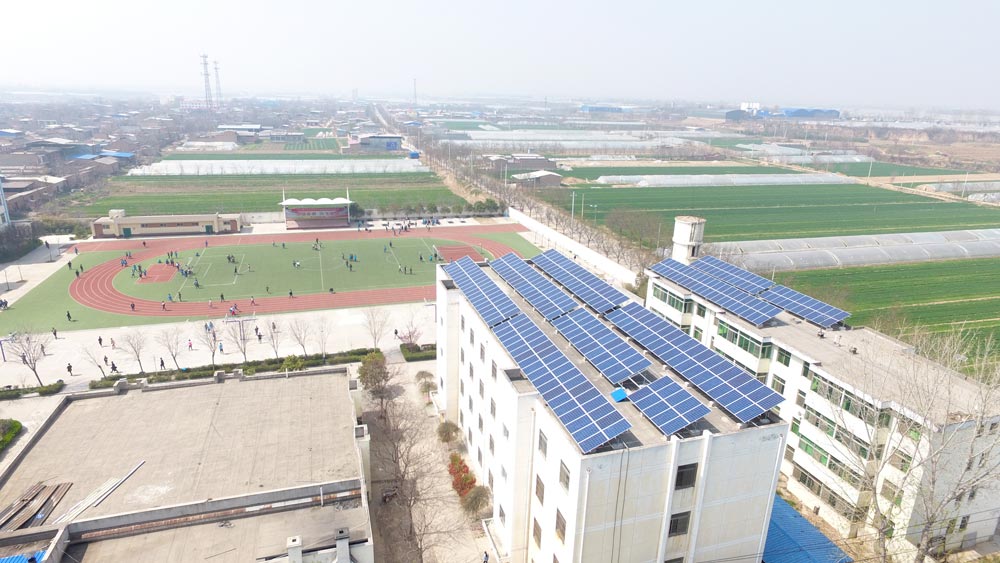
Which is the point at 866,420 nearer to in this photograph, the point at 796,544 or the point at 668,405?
the point at 796,544

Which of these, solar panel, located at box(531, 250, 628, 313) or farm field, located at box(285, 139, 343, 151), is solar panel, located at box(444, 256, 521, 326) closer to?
solar panel, located at box(531, 250, 628, 313)

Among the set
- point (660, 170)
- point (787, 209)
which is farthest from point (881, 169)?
point (787, 209)

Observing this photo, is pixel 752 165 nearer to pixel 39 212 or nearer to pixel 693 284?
pixel 693 284

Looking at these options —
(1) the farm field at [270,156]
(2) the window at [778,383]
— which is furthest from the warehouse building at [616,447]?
(1) the farm field at [270,156]

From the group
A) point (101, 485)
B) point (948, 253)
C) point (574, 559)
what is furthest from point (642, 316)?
point (948, 253)

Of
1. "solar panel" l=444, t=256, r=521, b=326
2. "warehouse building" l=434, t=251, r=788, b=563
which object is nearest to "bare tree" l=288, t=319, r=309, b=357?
"solar panel" l=444, t=256, r=521, b=326

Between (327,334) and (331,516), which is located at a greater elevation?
(331,516)
